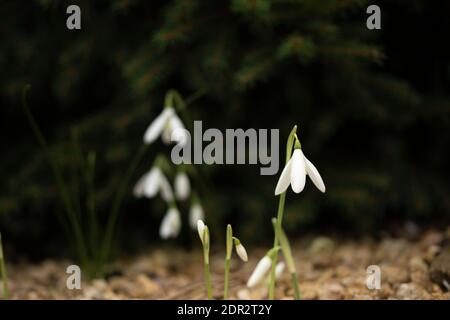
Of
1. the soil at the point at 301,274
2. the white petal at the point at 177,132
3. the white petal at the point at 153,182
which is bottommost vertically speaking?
the soil at the point at 301,274

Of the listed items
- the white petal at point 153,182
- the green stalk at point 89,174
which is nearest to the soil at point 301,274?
the green stalk at point 89,174

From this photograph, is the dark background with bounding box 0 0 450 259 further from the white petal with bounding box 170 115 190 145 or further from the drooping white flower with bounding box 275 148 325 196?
the drooping white flower with bounding box 275 148 325 196

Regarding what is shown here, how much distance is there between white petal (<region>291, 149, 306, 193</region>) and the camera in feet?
4.68

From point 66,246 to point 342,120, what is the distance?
4.79 feet

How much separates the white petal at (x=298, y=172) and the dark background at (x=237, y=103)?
2.74 ft

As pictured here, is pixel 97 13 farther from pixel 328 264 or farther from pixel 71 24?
pixel 328 264

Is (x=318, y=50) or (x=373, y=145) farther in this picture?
(x=373, y=145)

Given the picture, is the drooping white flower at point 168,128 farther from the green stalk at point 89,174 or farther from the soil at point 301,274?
the soil at point 301,274

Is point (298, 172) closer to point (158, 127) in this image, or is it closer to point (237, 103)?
point (158, 127)

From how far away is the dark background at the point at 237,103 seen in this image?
93.8 inches

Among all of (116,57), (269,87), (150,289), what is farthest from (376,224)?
(116,57)

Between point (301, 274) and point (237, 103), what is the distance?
2.59 feet

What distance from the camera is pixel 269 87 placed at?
2.64 metres
